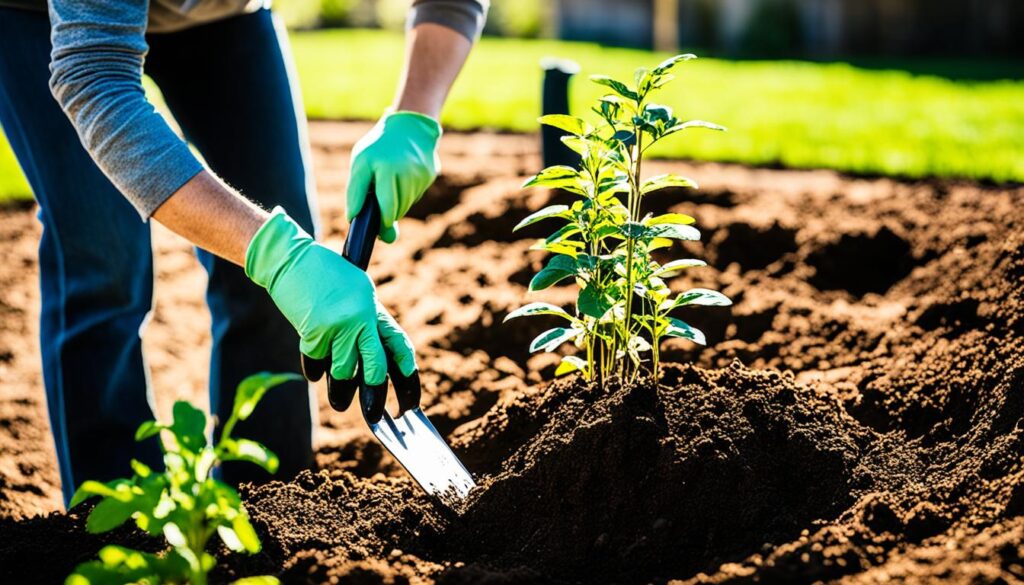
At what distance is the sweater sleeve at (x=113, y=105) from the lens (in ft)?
6.37

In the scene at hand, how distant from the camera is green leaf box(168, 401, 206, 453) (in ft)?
4.78

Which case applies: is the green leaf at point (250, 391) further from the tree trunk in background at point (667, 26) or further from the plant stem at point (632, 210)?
the tree trunk in background at point (667, 26)

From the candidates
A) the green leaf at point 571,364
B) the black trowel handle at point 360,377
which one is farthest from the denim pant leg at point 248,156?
the green leaf at point 571,364

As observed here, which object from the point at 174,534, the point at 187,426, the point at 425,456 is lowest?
the point at 425,456

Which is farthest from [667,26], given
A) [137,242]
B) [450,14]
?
[137,242]

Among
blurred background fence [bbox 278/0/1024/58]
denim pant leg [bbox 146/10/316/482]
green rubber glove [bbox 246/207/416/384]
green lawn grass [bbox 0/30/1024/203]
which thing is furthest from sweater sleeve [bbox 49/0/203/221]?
blurred background fence [bbox 278/0/1024/58]

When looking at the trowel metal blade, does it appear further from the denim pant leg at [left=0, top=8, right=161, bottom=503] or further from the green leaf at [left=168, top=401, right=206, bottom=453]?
the denim pant leg at [left=0, top=8, right=161, bottom=503]

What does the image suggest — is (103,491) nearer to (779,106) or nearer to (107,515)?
(107,515)

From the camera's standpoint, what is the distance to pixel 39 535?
1979 mm

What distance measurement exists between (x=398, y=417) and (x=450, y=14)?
3.33 ft

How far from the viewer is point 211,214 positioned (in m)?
1.99

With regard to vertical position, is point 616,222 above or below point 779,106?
below

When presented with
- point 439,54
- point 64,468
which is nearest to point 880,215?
point 439,54

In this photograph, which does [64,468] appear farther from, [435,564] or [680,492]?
[680,492]
